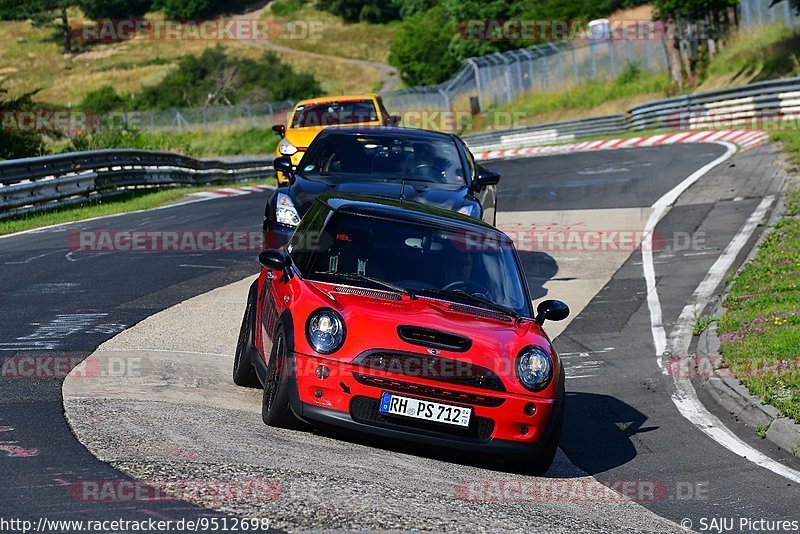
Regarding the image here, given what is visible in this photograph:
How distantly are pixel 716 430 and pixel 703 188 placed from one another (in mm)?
13530

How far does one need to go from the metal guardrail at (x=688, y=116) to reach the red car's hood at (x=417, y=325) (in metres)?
27.3

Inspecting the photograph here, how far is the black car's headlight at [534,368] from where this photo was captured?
7598mm

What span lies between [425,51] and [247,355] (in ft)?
260

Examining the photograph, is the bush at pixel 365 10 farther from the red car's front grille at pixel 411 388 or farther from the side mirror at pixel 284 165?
the red car's front grille at pixel 411 388

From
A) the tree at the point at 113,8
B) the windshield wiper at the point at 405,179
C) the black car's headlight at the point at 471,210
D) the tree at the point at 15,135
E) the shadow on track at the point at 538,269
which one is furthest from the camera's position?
the tree at the point at 113,8

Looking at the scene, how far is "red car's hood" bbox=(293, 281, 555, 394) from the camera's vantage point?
7430mm

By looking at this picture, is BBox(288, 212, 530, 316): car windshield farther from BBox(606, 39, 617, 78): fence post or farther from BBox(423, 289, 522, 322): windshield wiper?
BBox(606, 39, 617, 78): fence post

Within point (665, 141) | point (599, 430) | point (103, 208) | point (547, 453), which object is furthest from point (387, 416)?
point (665, 141)

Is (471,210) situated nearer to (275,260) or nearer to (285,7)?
(275,260)

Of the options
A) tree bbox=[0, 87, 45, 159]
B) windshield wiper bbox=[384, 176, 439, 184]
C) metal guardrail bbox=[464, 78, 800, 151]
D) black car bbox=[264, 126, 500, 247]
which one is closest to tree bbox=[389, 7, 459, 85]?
metal guardrail bbox=[464, 78, 800, 151]

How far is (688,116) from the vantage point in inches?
1555

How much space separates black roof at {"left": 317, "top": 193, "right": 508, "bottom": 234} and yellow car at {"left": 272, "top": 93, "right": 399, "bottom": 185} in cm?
1268

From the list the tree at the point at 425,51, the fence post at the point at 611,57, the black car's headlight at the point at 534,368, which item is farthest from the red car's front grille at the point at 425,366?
the tree at the point at 425,51

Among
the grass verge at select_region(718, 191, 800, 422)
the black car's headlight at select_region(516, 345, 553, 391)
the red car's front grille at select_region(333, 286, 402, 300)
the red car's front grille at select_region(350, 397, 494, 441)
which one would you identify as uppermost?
the red car's front grille at select_region(333, 286, 402, 300)
